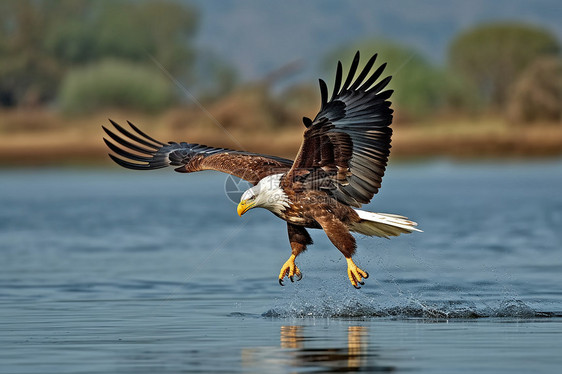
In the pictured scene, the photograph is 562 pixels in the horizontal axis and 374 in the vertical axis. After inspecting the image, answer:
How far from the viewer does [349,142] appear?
10930 mm

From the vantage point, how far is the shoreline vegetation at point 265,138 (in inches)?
1650

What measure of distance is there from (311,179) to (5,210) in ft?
50.9

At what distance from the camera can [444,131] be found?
4366 centimetres

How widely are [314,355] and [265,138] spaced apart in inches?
1363

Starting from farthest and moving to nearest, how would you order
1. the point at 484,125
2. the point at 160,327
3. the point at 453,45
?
the point at 453,45 < the point at 484,125 < the point at 160,327

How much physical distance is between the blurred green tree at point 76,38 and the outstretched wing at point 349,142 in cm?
5830

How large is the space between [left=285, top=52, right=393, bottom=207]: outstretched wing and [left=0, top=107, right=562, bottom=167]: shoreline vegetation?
28.4 m

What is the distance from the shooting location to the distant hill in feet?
554

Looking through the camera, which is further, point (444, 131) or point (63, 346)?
point (444, 131)

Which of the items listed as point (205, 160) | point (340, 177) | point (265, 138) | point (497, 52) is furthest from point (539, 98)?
point (340, 177)

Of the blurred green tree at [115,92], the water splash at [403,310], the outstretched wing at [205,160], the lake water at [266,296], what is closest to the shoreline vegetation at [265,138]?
the blurred green tree at [115,92]

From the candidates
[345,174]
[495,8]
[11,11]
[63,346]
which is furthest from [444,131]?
[495,8]

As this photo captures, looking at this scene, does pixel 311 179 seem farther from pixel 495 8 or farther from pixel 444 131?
pixel 495 8

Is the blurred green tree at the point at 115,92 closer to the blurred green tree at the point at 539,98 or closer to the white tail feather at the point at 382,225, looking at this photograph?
the blurred green tree at the point at 539,98
